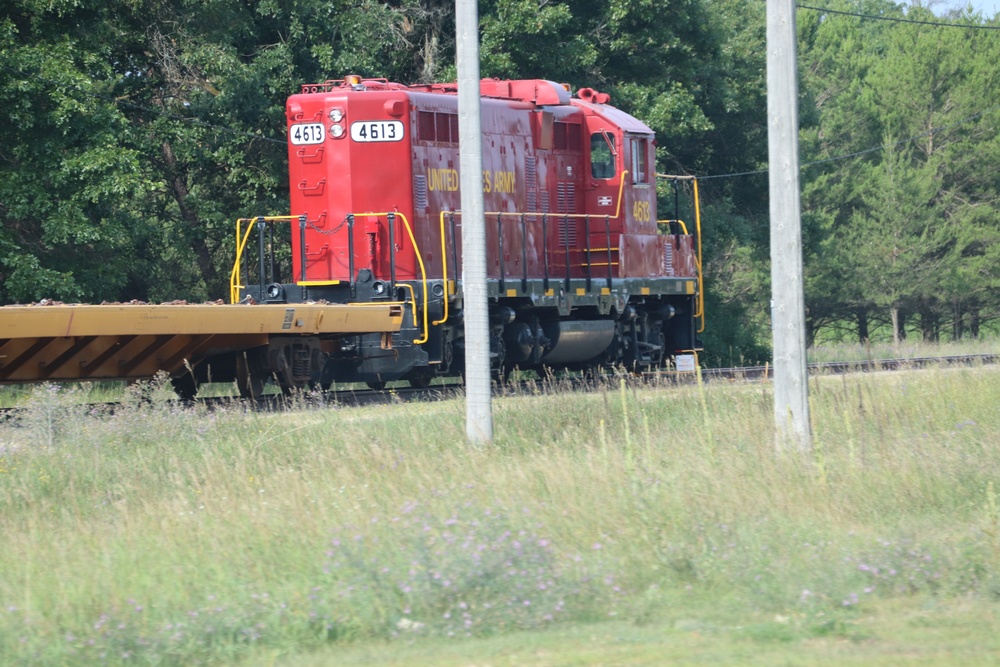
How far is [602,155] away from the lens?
1858 centimetres

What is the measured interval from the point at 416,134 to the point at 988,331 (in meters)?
40.7

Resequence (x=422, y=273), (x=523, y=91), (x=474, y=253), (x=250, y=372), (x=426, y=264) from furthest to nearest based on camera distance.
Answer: (x=523, y=91)
(x=426, y=264)
(x=422, y=273)
(x=250, y=372)
(x=474, y=253)

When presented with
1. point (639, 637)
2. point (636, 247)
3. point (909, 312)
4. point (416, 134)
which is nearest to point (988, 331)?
point (909, 312)

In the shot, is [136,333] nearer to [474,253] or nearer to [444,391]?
[474,253]

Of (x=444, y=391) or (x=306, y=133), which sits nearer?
(x=444, y=391)

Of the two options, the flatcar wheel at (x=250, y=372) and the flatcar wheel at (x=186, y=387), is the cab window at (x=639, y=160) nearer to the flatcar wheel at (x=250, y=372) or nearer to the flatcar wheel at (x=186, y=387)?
the flatcar wheel at (x=250, y=372)

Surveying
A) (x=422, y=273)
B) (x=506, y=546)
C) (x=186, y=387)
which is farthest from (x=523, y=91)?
(x=506, y=546)

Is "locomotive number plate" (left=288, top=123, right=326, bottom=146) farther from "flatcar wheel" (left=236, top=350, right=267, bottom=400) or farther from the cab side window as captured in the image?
the cab side window

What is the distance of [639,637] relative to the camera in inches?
218

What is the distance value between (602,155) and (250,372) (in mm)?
7073

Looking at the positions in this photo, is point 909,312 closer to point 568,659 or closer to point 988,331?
point 988,331

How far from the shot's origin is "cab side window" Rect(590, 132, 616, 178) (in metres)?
18.5

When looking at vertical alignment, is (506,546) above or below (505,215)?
below

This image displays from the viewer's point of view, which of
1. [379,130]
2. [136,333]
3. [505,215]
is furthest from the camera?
[505,215]
